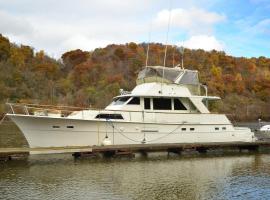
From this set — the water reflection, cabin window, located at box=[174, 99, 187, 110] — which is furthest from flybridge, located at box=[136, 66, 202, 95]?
the water reflection

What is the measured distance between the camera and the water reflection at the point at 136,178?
1315cm

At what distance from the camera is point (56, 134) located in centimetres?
1972

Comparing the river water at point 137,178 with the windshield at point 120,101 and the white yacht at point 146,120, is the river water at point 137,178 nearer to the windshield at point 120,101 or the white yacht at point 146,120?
the white yacht at point 146,120

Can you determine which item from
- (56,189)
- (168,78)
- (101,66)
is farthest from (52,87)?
(56,189)

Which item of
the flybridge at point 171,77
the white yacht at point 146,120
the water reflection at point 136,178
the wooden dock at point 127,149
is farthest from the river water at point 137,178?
the flybridge at point 171,77

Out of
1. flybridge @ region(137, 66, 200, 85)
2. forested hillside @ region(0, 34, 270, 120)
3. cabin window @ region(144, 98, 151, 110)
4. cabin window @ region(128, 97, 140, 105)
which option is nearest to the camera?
cabin window @ region(128, 97, 140, 105)

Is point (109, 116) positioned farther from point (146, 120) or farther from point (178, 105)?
point (178, 105)

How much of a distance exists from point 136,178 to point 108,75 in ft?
245

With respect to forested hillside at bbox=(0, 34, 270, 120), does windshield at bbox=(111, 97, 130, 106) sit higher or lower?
lower

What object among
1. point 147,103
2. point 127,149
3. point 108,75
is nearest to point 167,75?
point 147,103

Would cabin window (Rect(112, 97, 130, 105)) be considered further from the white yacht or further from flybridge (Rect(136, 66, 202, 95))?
flybridge (Rect(136, 66, 202, 95))

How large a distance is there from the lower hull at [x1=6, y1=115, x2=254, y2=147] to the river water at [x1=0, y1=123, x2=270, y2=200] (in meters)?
0.92

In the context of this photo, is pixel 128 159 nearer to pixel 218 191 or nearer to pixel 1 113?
pixel 218 191

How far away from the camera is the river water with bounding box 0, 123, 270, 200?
13.2 m
